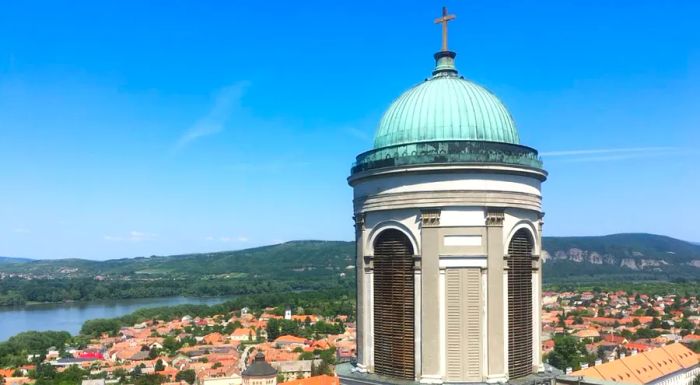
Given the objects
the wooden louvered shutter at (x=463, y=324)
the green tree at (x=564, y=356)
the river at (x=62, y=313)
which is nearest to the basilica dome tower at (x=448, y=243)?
the wooden louvered shutter at (x=463, y=324)

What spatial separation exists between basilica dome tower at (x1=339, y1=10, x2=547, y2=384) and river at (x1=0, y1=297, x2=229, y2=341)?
112m

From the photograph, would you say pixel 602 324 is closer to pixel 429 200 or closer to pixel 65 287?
pixel 429 200

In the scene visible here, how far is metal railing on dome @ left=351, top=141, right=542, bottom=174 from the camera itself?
525 inches

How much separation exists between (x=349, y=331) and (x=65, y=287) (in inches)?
5060

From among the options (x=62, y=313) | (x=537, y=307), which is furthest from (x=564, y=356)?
(x=62, y=313)

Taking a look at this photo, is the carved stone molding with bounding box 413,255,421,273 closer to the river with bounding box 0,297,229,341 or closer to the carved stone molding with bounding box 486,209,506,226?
the carved stone molding with bounding box 486,209,506,226

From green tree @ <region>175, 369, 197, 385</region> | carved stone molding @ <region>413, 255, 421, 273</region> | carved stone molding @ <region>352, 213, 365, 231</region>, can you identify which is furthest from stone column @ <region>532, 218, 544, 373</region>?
green tree @ <region>175, 369, 197, 385</region>

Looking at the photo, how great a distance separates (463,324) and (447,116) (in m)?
4.33

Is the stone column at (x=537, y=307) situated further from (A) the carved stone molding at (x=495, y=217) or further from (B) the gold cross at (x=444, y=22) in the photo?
(B) the gold cross at (x=444, y=22)

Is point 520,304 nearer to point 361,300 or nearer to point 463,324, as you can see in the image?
point 463,324

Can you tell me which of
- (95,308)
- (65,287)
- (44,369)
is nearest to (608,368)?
(44,369)

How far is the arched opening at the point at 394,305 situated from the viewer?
13.5 m

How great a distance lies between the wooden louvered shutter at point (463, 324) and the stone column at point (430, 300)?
0.74 feet

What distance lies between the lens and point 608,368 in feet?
163
